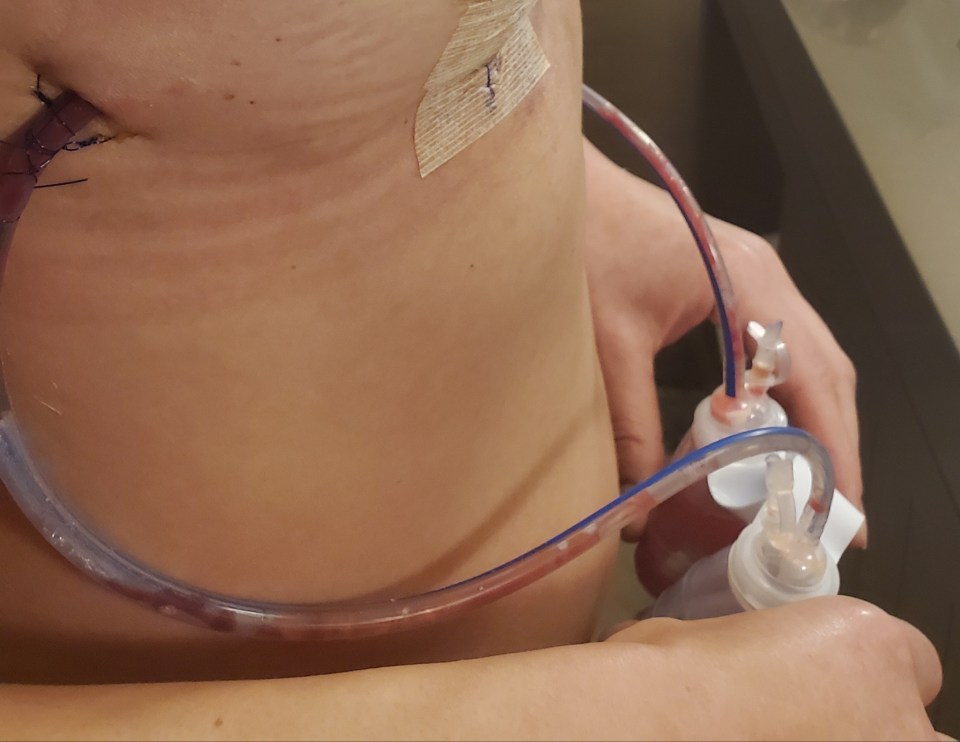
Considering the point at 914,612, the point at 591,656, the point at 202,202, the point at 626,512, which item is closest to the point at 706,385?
the point at 914,612

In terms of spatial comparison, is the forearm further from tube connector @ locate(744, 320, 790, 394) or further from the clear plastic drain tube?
tube connector @ locate(744, 320, 790, 394)

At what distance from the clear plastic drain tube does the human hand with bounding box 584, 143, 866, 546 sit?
0.18 metres

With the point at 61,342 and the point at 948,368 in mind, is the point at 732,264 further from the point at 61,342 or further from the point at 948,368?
the point at 61,342

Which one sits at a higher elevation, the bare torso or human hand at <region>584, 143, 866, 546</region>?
the bare torso

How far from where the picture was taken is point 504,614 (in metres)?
0.47

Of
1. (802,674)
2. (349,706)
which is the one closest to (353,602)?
(349,706)

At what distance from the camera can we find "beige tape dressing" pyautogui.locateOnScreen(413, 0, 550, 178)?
1.00 ft

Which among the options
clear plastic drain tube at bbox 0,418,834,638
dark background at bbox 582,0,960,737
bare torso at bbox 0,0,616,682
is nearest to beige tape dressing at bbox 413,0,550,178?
bare torso at bbox 0,0,616,682

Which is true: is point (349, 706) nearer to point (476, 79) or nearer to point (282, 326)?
point (282, 326)

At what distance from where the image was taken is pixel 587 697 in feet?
1.05

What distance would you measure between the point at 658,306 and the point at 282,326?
1.30ft

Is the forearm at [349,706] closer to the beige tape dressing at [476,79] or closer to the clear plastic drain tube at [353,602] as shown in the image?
the clear plastic drain tube at [353,602]

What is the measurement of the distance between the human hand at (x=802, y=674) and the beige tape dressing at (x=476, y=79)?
0.75ft

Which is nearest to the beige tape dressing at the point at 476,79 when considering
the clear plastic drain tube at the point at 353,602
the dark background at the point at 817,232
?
the clear plastic drain tube at the point at 353,602
